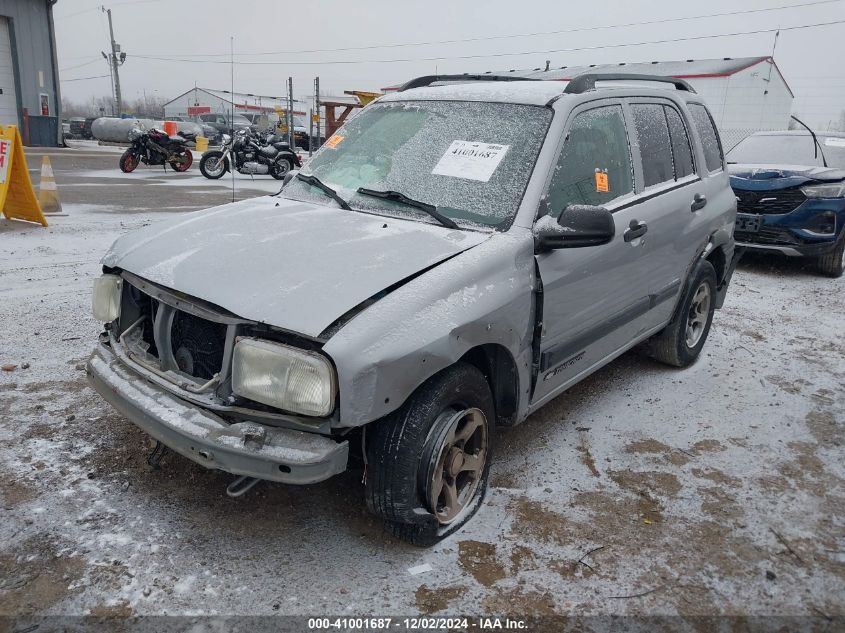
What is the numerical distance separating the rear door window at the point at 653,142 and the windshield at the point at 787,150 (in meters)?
5.20

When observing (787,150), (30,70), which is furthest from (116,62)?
(787,150)

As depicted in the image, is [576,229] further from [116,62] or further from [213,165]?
[116,62]

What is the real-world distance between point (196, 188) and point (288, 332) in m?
12.8

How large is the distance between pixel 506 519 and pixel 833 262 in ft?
23.2

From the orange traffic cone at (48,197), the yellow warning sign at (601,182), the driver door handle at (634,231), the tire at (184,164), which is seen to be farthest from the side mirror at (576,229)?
the tire at (184,164)

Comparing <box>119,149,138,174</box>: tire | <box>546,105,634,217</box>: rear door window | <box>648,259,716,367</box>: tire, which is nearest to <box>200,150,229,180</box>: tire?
<box>119,149,138,174</box>: tire

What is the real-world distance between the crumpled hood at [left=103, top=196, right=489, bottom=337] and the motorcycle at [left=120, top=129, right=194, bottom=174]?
1503 cm

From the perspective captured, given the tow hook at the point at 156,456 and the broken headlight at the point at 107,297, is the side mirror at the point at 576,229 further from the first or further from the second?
the tow hook at the point at 156,456

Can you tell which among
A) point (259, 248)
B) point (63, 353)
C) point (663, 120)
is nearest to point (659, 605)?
point (259, 248)

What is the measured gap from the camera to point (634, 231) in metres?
3.55

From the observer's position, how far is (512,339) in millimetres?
2832

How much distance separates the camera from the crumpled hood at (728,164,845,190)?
7.61 metres

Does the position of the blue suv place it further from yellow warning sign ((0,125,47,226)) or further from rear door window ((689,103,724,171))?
yellow warning sign ((0,125,47,226))

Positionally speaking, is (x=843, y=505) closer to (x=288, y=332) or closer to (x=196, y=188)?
(x=288, y=332)
